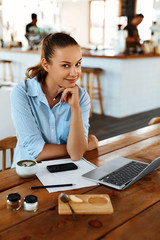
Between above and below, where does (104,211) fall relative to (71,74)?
below

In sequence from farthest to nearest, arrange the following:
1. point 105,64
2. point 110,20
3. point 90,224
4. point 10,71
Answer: point 110,20, point 10,71, point 105,64, point 90,224

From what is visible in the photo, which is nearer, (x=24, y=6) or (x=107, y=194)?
(x=107, y=194)

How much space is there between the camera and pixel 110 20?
1148 centimetres

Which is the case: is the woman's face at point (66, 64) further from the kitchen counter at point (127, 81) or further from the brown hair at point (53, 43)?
the kitchen counter at point (127, 81)

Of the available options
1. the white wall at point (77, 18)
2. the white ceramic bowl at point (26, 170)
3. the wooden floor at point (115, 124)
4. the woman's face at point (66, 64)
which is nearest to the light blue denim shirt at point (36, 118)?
the woman's face at point (66, 64)

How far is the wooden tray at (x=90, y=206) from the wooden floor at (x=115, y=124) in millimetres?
2952

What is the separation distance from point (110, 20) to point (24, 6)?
147 inches

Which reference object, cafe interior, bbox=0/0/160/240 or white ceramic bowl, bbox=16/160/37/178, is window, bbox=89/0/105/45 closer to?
cafe interior, bbox=0/0/160/240

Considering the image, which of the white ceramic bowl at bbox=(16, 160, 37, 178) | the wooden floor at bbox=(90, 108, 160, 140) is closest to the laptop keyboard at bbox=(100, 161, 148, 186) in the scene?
the white ceramic bowl at bbox=(16, 160, 37, 178)

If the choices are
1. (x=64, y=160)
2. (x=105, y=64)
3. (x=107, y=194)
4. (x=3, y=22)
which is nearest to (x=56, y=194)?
(x=107, y=194)

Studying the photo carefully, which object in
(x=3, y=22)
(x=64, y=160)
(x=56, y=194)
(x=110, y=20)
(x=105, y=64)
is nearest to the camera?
(x=56, y=194)

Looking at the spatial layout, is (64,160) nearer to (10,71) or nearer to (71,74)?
(71,74)

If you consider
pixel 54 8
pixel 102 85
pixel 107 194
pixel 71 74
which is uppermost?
pixel 54 8

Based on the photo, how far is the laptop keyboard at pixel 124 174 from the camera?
1.19 meters
